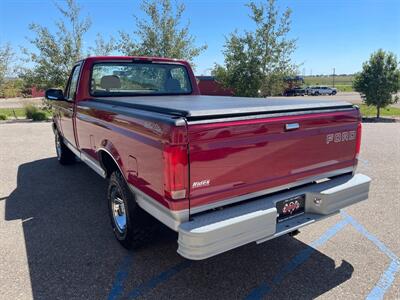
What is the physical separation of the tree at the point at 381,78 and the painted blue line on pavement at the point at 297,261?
16.8m

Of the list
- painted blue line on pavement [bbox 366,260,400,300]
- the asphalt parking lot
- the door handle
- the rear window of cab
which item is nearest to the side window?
the rear window of cab

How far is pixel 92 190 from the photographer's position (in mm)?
5477

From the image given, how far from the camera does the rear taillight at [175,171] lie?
229cm

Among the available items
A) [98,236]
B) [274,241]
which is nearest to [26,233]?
[98,236]

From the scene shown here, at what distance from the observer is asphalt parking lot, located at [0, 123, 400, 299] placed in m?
2.83

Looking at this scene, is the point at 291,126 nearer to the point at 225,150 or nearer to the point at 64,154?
the point at 225,150

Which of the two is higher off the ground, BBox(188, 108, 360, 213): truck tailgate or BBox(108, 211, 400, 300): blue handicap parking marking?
BBox(188, 108, 360, 213): truck tailgate

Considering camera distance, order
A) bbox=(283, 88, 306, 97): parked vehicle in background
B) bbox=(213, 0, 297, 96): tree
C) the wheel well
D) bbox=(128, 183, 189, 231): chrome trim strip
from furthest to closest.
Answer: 1. bbox=(283, 88, 306, 97): parked vehicle in background
2. bbox=(213, 0, 297, 96): tree
3. the wheel well
4. bbox=(128, 183, 189, 231): chrome trim strip

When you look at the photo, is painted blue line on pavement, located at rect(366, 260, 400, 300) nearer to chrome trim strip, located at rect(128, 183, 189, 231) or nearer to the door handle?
the door handle

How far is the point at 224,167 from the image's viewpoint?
2512 mm

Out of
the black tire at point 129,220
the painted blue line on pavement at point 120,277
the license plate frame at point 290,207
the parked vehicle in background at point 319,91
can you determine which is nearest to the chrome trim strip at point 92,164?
the black tire at point 129,220

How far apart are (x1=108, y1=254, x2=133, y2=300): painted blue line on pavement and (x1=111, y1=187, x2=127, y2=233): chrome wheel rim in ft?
1.06

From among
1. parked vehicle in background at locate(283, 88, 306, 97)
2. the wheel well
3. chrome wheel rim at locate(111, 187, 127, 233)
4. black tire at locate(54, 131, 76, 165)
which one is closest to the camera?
chrome wheel rim at locate(111, 187, 127, 233)

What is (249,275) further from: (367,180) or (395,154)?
(395,154)
